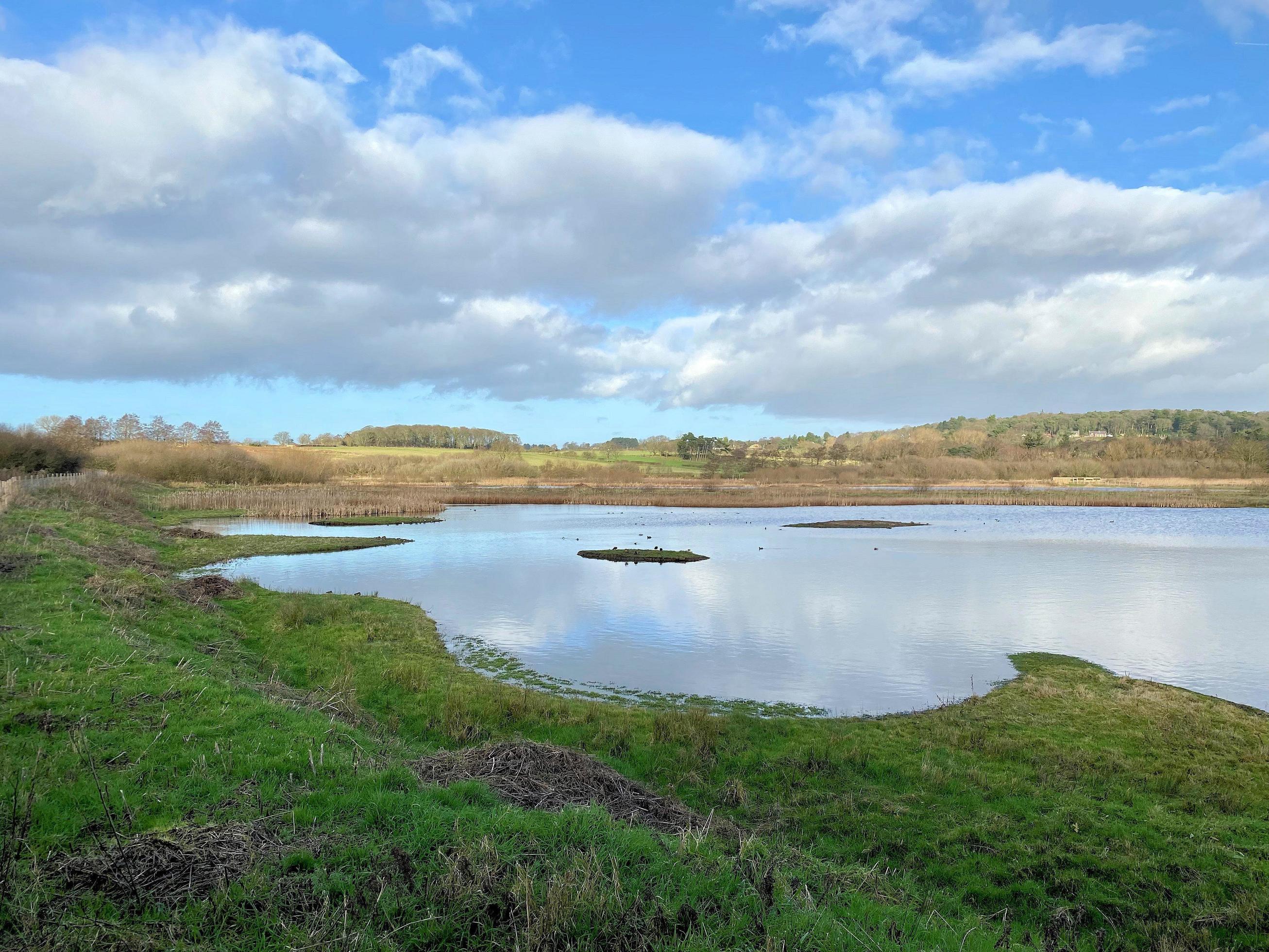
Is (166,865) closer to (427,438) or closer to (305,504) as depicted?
(305,504)

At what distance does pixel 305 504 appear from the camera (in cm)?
5234

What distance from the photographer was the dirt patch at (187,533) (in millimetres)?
34281

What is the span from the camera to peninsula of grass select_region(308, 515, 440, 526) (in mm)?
45625

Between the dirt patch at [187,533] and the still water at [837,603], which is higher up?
the dirt patch at [187,533]

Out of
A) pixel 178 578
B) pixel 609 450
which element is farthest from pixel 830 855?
pixel 609 450

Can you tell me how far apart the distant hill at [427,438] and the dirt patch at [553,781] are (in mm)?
150374

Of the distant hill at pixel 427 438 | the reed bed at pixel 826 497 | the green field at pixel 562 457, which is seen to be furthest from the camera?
the distant hill at pixel 427 438

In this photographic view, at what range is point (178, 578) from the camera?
2134 centimetres

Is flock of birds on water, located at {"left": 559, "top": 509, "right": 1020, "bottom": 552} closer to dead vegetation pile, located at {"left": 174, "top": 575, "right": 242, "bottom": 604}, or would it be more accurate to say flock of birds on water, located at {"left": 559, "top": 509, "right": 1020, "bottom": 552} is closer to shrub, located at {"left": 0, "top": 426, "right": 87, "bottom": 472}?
dead vegetation pile, located at {"left": 174, "top": 575, "right": 242, "bottom": 604}

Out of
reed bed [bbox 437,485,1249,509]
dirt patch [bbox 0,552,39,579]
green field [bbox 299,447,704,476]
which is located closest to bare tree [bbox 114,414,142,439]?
green field [bbox 299,447,704,476]

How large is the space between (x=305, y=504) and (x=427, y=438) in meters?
121

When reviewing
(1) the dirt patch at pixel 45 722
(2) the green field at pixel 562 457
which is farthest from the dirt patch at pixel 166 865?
(2) the green field at pixel 562 457

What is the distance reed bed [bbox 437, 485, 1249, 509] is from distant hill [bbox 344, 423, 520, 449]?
82743mm

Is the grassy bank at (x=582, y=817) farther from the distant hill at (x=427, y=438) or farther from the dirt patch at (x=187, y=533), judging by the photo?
the distant hill at (x=427, y=438)
